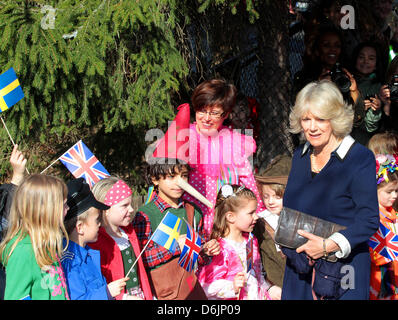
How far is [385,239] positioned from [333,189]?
1336 millimetres

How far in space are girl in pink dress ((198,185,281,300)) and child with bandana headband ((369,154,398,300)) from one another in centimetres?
78

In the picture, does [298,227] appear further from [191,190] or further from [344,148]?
[191,190]

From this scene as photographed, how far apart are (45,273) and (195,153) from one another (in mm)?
1728

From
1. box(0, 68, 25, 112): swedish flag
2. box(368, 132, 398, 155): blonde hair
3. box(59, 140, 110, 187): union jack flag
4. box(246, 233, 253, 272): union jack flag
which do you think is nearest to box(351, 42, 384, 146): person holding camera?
box(368, 132, 398, 155): blonde hair

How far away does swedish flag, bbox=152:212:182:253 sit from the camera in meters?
3.22

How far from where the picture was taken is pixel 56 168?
502 cm

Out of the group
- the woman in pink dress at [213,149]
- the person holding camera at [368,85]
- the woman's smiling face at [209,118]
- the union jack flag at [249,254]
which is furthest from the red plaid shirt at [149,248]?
the person holding camera at [368,85]

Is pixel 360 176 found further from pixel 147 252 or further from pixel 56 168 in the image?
pixel 56 168

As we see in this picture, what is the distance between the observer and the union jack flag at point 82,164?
12.5 ft

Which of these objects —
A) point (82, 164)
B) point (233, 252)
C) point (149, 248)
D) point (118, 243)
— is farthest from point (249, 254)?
point (82, 164)

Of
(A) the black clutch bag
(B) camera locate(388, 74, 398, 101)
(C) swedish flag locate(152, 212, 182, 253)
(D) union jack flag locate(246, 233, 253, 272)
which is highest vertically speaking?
(B) camera locate(388, 74, 398, 101)

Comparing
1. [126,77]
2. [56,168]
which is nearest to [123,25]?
[126,77]

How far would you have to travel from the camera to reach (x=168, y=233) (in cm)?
324

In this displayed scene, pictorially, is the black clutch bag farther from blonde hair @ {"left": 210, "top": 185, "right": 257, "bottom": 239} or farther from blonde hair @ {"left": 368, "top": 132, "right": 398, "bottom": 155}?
blonde hair @ {"left": 368, "top": 132, "right": 398, "bottom": 155}
